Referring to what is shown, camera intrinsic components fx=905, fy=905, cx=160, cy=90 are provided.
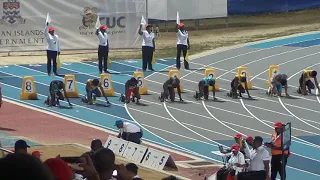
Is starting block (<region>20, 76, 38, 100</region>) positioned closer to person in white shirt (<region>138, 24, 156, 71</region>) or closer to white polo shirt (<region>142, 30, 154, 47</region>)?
person in white shirt (<region>138, 24, 156, 71</region>)

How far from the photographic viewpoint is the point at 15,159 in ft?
10.0

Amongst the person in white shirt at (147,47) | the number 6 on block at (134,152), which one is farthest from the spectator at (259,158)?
the person in white shirt at (147,47)

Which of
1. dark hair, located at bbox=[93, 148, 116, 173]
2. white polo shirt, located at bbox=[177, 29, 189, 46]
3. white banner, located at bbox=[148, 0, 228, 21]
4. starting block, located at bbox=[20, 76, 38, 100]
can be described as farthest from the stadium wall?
dark hair, located at bbox=[93, 148, 116, 173]

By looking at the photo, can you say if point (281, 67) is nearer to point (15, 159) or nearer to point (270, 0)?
point (270, 0)

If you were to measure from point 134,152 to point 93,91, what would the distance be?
26.1 ft

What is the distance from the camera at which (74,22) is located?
31.0 m

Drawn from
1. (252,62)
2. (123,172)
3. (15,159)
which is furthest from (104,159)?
(252,62)

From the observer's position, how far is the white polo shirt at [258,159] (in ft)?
47.0

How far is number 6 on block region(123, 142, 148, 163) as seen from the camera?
53.1 feet

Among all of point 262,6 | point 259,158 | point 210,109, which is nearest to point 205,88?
point 210,109

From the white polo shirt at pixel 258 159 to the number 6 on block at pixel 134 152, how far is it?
248 cm

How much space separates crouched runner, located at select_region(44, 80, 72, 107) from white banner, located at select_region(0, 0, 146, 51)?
7123 millimetres

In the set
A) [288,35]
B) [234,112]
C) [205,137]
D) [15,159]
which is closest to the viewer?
[15,159]

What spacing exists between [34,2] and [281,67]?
8.59 m
